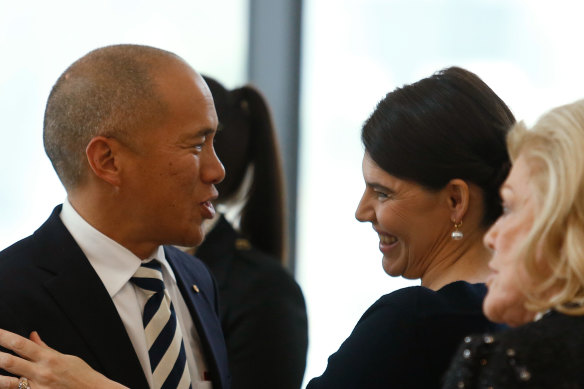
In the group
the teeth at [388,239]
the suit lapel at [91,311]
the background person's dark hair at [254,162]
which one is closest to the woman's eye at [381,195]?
the teeth at [388,239]

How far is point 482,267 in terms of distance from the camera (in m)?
1.92

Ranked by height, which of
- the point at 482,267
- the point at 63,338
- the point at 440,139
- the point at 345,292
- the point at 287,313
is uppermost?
the point at 440,139

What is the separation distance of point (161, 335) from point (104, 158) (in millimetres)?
411

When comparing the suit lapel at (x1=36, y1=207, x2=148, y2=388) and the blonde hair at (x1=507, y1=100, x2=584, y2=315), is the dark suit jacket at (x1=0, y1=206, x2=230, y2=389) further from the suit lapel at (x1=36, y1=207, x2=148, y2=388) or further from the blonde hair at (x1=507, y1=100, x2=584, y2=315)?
the blonde hair at (x1=507, y1=100, x2=584, y2=315)

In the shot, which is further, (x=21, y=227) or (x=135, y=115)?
(x=21, y=227)

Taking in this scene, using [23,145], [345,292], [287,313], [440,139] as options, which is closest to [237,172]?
[287,313]

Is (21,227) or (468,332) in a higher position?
(468,332)

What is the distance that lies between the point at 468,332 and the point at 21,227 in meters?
2.11

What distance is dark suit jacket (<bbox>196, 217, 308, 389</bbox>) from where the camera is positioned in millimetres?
2635

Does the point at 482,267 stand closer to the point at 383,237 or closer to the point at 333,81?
the point at 383,237

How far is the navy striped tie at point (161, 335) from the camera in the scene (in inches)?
76.0

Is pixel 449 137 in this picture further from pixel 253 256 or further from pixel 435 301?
pixel 253 256

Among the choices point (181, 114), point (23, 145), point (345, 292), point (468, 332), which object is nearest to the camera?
point (468, 332)

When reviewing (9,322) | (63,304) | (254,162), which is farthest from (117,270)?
(254,162)
